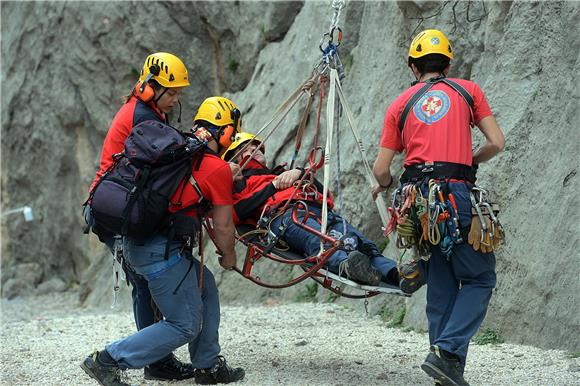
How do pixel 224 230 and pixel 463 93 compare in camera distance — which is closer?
→ pixel 463 93

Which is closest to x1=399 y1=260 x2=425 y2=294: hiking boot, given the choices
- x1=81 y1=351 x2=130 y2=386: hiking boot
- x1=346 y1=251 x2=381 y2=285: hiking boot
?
x1=346 y1=251 x2=381 y2=285: hiking boot

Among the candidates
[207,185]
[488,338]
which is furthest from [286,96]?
[207,185]

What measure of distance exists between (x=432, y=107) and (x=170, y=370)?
2.99 meters

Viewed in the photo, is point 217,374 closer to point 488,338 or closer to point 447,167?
point 447,167

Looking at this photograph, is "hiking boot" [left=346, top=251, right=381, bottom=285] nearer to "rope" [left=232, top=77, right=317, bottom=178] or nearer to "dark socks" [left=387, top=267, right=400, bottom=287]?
"dark socks" [left=387, top=267, right=400, bottom=287]

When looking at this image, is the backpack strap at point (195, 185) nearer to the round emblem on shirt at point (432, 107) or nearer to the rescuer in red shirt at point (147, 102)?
the rescuer in red shirt at point (147, 102)

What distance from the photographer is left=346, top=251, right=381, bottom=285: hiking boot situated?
6.17 metres

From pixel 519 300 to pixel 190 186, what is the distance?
322 cm

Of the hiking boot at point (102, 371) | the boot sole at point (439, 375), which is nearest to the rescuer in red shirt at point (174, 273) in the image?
the hiking boot at point (102, 371)

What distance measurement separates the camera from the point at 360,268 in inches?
Answer: 243

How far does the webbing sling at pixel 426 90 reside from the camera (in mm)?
5812

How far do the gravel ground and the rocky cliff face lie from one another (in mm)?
431

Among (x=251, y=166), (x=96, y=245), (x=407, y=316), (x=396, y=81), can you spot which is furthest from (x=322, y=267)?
(x=96, y=245)

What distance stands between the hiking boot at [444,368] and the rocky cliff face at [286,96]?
158cm
